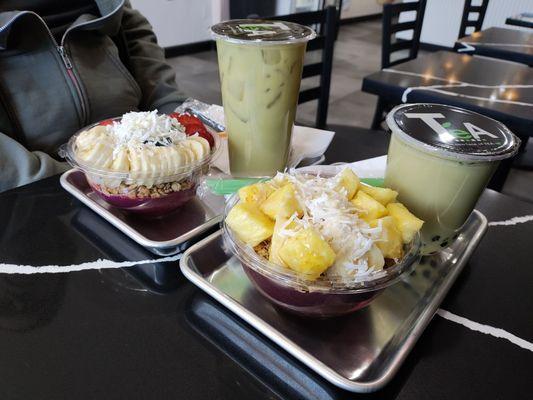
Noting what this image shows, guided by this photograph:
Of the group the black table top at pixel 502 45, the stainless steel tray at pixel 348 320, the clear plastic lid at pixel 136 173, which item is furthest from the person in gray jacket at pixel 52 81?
the black table top at pixel 502 45

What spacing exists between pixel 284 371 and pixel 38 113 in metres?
0.94

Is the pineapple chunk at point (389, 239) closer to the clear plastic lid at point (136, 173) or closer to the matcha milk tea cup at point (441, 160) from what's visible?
the matcha milk tea cup at point (441, 160)

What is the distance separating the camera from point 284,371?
1.57 ft

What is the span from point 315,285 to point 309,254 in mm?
40

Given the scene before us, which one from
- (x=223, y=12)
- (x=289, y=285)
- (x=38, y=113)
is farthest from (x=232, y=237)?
(x=223, y=12)

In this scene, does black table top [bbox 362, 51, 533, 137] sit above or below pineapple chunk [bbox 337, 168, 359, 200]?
below

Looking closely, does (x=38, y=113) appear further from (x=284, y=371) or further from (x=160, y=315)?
(x=284, y=371)

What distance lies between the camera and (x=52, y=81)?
1058 mm

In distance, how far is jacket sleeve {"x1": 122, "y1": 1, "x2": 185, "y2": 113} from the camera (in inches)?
53.1

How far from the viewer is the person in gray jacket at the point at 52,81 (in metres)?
0.92

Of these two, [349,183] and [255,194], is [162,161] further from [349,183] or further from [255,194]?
[349,183]

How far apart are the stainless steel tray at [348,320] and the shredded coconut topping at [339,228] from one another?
0.10 m

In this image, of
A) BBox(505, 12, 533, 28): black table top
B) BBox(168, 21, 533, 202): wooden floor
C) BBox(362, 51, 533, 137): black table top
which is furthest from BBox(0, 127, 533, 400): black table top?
BBox(505, 12, 533, 28): black table top

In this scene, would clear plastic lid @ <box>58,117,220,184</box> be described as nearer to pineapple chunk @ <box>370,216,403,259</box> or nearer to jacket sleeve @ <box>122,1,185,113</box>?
pineapple chunk @ <box>370,216,403,259</box>
